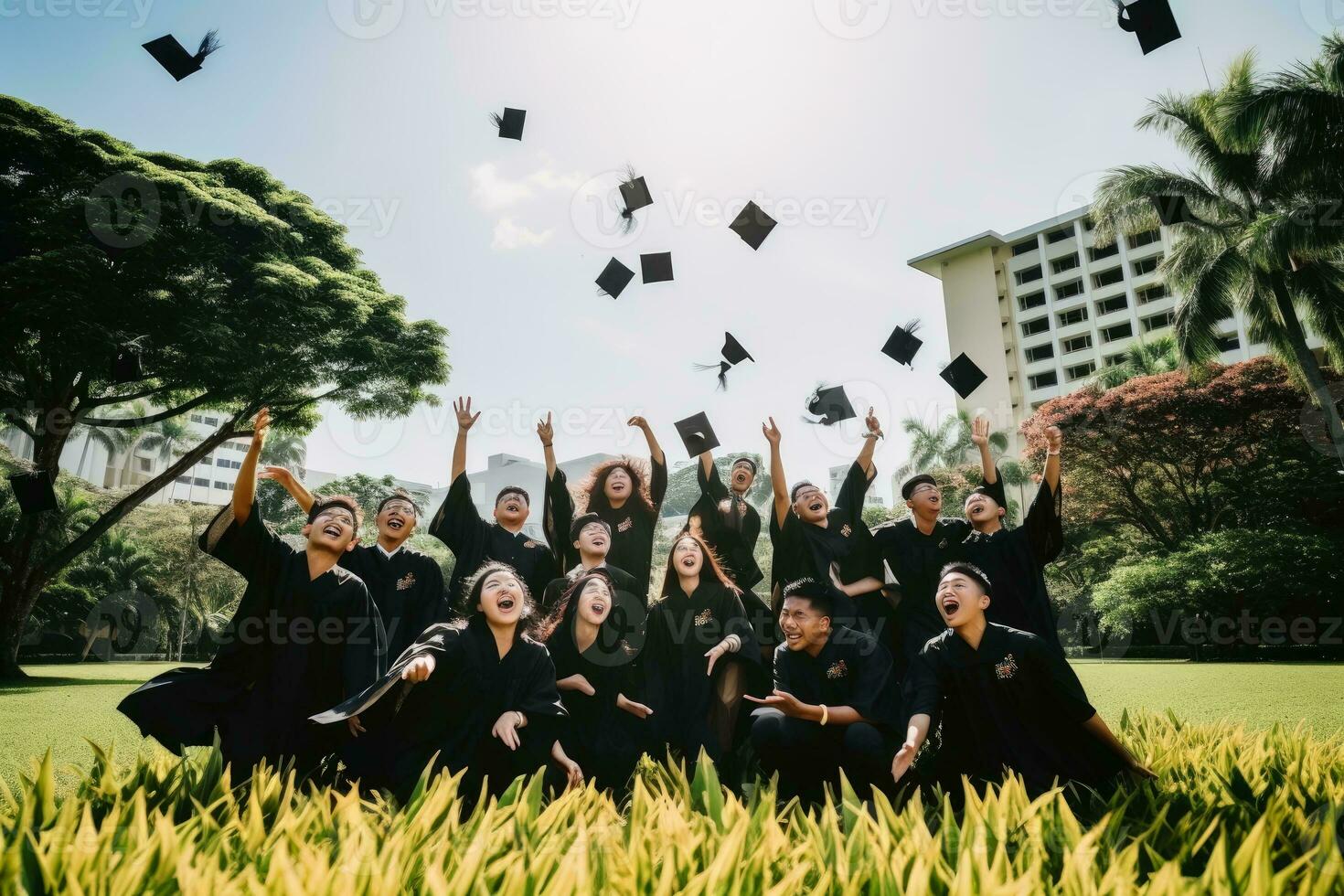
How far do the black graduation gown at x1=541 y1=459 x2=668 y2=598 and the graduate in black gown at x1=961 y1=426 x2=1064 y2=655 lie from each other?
84.7 inches

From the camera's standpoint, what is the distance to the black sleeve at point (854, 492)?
5039mm

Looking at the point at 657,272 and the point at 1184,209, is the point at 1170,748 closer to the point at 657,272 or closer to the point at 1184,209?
the point at 657,272

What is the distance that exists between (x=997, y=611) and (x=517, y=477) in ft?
195

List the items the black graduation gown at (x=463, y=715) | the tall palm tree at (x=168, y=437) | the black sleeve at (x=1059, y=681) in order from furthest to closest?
the tall palm tree at (x=168, y=437)
the black graduation gown at (x=463, y=715)
the black sleeve at (x=1059, y=681)

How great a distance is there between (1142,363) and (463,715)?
2723 cm

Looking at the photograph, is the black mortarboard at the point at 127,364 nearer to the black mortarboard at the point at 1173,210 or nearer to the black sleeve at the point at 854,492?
the black sleeve at the point at 854,492

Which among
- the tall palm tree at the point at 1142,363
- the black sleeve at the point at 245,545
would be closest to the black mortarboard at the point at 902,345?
the black sleeve at the point at 245,545

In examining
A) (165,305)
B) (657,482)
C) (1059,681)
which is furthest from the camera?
(165,305)

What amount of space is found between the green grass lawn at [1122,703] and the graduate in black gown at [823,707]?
3.32 metres

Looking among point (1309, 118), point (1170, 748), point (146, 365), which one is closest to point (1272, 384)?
point (1309, 118)

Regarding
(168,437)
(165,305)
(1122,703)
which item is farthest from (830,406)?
(168,437)

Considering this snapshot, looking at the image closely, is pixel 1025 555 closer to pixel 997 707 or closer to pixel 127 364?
pixel 997 707

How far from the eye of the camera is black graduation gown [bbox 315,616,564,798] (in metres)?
3.38

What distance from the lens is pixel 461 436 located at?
4824 millimetres
